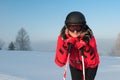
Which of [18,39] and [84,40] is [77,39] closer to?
[84,40]

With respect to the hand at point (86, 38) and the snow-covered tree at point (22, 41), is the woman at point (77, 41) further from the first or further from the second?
the snow-covered tree at point (22, 41)

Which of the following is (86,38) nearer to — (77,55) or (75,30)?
(75,30)

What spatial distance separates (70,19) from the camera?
161 inches

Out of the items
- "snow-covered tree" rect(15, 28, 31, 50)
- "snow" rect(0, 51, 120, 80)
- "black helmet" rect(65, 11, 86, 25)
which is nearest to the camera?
"black helmet" rect(65, 11, 86, 25)

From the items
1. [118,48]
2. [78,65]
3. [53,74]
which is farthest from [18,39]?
[78,65]

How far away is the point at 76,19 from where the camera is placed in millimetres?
4082

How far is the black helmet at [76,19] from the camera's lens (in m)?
4.08

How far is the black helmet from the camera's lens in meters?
4.08

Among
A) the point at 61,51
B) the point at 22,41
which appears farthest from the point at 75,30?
the point at 22,41

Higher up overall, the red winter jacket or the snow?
the red winter jacket

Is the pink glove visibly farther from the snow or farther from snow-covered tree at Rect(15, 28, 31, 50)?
snow-covered tree at Rect(15, 28, 31, 50)

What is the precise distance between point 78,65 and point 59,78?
202 inches

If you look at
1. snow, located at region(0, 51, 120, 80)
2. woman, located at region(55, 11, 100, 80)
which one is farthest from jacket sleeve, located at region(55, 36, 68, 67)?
snow, located at region(0, 51, 120, 80)

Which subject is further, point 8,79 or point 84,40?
point 8,79
